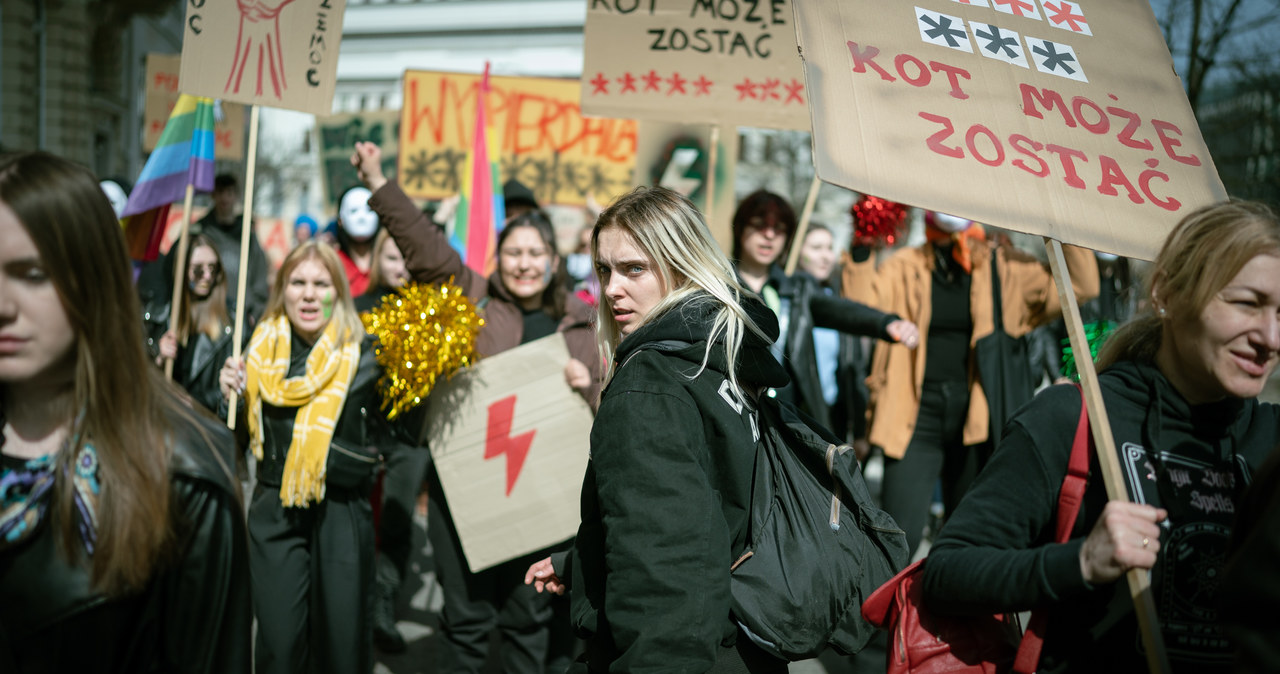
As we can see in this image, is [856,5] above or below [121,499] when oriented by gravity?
above

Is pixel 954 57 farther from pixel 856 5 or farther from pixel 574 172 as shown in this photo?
pixel 574 172

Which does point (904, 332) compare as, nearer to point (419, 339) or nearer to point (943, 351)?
point (943, 351)

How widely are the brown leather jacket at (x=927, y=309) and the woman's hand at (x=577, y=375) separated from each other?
167cm

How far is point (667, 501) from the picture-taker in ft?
6.17

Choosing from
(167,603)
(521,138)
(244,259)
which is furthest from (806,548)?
(521,138)

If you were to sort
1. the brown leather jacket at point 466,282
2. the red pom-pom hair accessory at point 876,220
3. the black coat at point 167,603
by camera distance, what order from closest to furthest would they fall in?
the black coat at point 167,603, the brown leather jacket at point 466,282, the red pom-pom hair accessory at point 876,220

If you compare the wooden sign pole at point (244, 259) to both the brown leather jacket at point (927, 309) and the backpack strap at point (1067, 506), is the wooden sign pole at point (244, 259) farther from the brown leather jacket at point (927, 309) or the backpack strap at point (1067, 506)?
the brown leather jacket at point (927, 309)

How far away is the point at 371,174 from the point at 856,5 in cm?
249

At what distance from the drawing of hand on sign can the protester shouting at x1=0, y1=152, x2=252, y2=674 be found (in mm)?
2562

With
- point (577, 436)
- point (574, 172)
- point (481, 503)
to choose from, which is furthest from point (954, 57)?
point (574, 172)

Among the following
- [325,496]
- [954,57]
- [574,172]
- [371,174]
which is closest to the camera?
[954,57]

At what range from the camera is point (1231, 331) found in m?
1.75

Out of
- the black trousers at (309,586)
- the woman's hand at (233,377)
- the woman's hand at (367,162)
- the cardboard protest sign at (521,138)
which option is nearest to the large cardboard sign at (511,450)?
the black trousers at (309,586)

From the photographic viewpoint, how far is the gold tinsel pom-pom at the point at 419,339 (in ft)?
12.2
